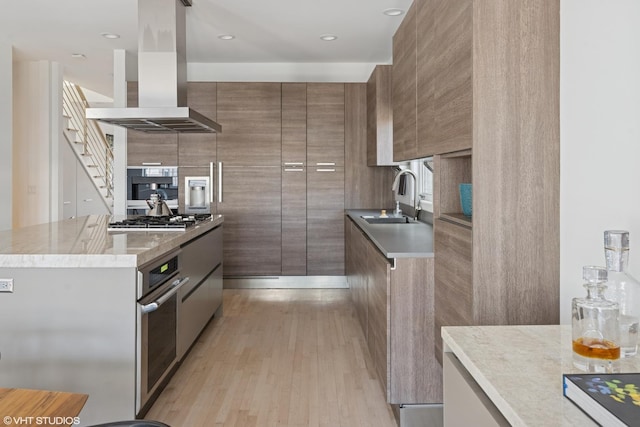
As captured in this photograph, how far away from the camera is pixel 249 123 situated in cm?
571

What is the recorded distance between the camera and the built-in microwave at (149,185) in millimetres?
5723

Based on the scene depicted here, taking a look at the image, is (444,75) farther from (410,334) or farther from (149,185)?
(149,185)

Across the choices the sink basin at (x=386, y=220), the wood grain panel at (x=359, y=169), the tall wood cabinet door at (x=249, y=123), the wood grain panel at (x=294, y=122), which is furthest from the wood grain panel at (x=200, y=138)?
the sink basin at (x=386, y=220)

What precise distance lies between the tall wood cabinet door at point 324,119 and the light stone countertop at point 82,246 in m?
2.65

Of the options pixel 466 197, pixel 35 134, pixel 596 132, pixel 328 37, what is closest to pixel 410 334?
pixel 466 197

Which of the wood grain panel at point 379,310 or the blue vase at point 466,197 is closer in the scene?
the blue vase at point 466,197

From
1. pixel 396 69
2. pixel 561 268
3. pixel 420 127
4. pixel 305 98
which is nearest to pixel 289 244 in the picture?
pixel 305 98

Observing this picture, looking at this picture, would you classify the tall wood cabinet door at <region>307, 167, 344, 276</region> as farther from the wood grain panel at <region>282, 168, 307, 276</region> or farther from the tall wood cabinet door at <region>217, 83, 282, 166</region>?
the tall wood cabinet door at <region>217, 83, 282, 166</region>

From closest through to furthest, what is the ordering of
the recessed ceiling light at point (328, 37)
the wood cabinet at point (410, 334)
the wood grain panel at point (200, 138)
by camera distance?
the wood cabinet at point (410, 334), the recessed ceiling light at point (328, 37), the wood grain panel at point (200, 138)

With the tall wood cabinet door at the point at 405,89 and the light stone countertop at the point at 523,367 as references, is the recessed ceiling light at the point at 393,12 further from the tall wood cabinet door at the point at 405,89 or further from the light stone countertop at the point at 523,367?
the light stone countertop at the point at 523,367

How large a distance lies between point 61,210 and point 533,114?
634cm

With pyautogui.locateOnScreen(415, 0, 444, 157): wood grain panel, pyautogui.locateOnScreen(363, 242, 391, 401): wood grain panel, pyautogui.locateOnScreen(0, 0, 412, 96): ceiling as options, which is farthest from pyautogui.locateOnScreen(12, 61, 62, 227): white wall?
pyautogui.locateOnScreen(415, 0, 444, 157): wood grain panel

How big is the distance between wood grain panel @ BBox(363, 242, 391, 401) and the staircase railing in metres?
6.08

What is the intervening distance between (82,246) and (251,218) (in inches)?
131
